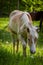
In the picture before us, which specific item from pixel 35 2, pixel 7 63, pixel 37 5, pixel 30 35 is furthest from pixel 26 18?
pixel 37 5

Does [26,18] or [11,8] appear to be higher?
[26,18]

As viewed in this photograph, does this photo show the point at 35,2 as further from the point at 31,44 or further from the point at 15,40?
the point at 31,44

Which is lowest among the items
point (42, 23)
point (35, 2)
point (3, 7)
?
point (3, 7)

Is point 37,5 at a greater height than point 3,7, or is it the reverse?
point 37,5

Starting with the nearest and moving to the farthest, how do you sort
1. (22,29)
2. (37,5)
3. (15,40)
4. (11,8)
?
(22,29) < (15,40) < (37,5) < (11,8)

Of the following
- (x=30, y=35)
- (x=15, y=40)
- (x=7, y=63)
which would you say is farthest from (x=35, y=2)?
(x=7, y=63)

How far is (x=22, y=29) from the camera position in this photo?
320 inches

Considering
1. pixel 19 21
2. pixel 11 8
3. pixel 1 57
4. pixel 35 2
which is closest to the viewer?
pixel 1 57

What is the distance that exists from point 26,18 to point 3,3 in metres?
42.1

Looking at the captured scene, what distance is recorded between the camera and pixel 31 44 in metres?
7.42

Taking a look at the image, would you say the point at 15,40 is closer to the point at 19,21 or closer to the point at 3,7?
the point at 19,21

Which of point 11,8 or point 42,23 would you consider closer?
point 42,23

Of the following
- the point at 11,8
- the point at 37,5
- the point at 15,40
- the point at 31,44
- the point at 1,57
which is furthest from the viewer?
the point at 11,8

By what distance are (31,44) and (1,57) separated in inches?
48.7
